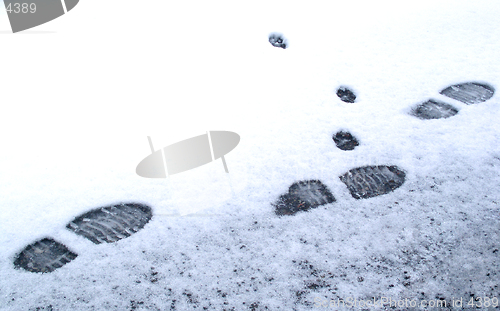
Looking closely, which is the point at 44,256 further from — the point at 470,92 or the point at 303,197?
the point at 470,92

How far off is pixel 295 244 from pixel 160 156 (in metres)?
1.15

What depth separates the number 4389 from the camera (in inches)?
145

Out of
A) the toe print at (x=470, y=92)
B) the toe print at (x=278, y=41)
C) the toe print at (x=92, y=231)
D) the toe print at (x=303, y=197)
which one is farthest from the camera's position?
the toe print at (x=278, y=41)

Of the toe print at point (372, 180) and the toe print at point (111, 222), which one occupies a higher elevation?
the toe print at point (111, 222)

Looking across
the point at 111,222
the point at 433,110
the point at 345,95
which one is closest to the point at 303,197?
the point at 111,222

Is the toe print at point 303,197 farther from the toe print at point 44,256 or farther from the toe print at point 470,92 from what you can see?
the toe print at point 470,92

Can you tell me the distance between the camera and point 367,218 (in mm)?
1883

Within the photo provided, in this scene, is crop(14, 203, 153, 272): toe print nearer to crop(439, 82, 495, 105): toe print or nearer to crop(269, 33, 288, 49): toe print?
crop(269, 33, 288, 49): toe print

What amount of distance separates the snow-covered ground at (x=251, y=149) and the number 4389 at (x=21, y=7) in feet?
1.24

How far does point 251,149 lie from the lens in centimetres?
240

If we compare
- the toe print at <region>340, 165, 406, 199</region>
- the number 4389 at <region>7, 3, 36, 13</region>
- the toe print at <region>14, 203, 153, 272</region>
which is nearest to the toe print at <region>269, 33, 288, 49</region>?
the toe print at <region>340, 165, 406, 199</region>

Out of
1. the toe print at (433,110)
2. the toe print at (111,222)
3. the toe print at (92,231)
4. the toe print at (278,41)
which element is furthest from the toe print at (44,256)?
the toe print at (278,41)

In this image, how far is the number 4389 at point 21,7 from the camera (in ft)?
12.1

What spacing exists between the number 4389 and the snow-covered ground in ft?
1.24
